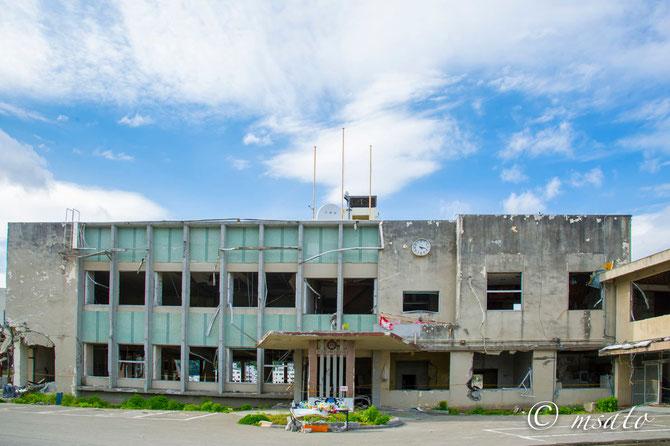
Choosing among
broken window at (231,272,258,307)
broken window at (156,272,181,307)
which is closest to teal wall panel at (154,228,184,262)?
broken window at (156,272,181,307)

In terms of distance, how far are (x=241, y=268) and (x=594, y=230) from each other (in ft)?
48.7

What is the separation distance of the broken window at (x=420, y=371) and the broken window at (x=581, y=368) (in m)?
4.97

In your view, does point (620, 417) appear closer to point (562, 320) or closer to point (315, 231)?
point (562, 320)

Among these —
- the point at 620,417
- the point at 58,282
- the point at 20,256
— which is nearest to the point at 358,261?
the point at 620,417

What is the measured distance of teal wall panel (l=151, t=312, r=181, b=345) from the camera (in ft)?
86.5

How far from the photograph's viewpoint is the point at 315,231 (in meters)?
26.0

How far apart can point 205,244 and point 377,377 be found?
9.47 metres

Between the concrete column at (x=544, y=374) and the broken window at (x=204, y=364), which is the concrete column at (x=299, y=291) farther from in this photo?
the concrete column at (x=544, y=374)

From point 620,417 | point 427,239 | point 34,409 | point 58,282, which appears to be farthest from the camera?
point 58,282

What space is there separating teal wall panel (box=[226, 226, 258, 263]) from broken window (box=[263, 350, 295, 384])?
166 inches

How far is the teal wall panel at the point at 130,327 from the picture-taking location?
26.6m

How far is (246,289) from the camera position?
32.8 meters

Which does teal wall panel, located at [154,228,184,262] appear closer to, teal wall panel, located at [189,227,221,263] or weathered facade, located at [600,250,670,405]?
teal wall panel, located at [189,227,221,263]

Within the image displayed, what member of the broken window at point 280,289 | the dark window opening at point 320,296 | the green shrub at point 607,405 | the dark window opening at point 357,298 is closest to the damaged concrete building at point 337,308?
the dark window opening at point 320,296
